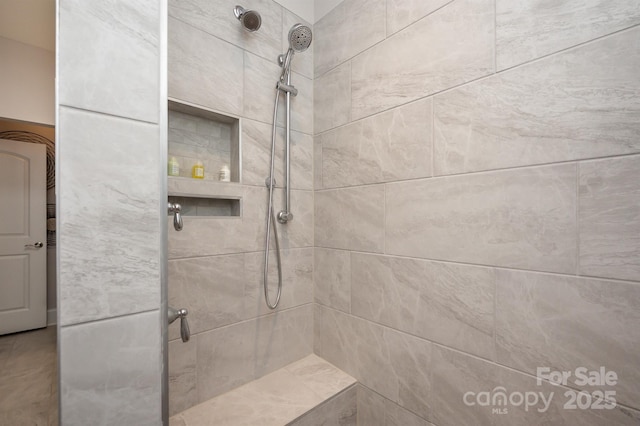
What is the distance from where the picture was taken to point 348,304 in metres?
1.46

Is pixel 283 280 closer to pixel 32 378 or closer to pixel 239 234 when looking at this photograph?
pixel 239 234

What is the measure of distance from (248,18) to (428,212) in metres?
1.19

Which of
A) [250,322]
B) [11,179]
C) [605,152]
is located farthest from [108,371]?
[605,152]

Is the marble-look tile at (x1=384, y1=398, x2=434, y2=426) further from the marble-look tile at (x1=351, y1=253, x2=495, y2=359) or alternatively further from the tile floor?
the tile floor

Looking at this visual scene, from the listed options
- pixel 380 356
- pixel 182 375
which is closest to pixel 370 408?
pixel 380 356

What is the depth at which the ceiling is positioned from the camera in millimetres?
536

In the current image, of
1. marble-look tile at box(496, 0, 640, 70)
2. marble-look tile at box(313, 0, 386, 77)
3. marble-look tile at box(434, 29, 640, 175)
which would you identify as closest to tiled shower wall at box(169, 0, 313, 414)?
marble-look tile at box(313, 0, 386, 77)

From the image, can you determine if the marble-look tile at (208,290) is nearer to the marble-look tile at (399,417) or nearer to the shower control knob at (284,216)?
the shower control knob at (284,216)

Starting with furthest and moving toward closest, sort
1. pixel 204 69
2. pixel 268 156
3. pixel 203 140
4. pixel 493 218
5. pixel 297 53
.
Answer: pixel 297 53 < pixel 268 156 < pixel 203 140 < pixel 204 69 < pixel 493 218

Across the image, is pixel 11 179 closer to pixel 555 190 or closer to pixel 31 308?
pixel 31 308

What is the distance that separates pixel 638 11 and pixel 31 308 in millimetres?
1576

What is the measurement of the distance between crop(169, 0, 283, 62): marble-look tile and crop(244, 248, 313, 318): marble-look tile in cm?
105

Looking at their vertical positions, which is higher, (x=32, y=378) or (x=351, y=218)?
(x=351, y=218)

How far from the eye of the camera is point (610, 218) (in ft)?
2.46
